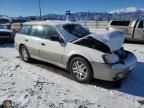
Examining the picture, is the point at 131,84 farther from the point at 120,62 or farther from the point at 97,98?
the point at 97,98

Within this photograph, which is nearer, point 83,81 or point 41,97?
point 41,97

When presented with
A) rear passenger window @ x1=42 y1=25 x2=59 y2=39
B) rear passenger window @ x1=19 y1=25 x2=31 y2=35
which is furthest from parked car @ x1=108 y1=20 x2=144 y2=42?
rear passenger window @ x1=42 y1=25 x2=59 y2=39

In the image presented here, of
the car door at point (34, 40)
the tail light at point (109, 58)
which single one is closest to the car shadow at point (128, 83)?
the tail light at point (109, 58)

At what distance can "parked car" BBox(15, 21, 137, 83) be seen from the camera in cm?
541

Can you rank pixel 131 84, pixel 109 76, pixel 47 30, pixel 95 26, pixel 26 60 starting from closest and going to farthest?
pixel 109 76
pixel 131 84
pixel 47 30
pixel 26 60
pixel 95 26

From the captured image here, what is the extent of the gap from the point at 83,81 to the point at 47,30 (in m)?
2.28

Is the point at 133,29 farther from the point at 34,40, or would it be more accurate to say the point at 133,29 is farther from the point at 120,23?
the point at 34,40

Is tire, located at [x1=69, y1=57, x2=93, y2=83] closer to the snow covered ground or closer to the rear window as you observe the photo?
the snow covered ground

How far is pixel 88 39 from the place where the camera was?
5859 millimetres

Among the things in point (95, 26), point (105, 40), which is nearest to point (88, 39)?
point (105, 40)

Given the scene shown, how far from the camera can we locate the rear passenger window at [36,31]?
7.41 meters

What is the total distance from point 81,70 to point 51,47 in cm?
141

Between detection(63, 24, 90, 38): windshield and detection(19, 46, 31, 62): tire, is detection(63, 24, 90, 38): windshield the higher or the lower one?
the higher one

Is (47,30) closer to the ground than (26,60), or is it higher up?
higher up
